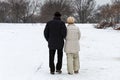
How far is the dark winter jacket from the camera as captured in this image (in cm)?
1191

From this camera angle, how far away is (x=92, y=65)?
14.3 meters

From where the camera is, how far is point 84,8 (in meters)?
83.8

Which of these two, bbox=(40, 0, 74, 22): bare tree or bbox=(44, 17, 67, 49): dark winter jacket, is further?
bbox=(40, 0, 74, 22): bare tree

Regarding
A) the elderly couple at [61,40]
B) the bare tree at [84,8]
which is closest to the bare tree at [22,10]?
the bare tree at [84,8]

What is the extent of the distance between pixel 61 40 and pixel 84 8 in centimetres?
7230

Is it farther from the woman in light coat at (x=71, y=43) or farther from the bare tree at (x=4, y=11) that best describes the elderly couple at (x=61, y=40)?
the bare tree at (x=4, y=11)

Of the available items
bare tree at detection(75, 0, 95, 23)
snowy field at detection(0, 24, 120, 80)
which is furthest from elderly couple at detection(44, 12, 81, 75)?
bare tree at detection(75, 0, 95, 23)

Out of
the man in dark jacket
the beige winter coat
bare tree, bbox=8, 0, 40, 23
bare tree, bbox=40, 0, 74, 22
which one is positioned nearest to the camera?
the man in dark jacket

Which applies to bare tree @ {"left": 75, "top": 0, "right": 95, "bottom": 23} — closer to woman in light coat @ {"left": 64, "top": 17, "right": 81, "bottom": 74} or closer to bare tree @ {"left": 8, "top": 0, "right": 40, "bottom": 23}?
bare tree @ {"left": 8, "top": 0, "right": 40, "bottom": 23}

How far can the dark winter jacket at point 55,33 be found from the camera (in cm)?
1191

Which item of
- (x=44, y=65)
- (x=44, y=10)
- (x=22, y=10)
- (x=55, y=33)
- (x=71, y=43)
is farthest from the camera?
(x=22, y=10)

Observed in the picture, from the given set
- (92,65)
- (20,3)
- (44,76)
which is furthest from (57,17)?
(20,3)

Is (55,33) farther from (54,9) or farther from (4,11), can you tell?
(4,11)

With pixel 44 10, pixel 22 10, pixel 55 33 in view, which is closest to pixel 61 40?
pixel 55 33
